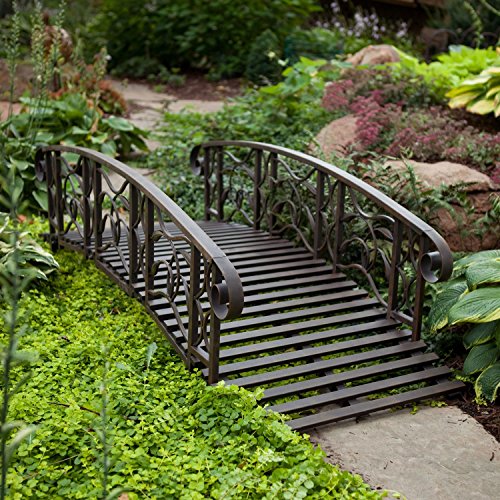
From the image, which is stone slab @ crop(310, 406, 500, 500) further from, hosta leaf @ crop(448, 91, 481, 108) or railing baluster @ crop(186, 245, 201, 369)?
hosta leaf @ crop(448, 91, 481, 108)

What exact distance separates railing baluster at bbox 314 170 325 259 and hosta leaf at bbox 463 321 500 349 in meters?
1.36

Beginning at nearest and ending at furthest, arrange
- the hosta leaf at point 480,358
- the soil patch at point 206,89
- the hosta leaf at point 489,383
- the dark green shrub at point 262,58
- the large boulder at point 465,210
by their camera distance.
Answer: the hosta leaf at point 489,383
the hosta leaf at point 480,358
the large boulder at point 465,210
the soil patch at point 206,89
the dark green shrub at point 262,58

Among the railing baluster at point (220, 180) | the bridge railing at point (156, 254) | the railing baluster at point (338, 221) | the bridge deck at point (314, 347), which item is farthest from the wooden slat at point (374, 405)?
the railing baluster at point (220, 180)

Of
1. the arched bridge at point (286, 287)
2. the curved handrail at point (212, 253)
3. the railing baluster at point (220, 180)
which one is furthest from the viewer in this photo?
the railing baluster at point (220, 180)

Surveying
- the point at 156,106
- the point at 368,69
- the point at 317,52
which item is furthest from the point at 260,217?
the point at 317,52

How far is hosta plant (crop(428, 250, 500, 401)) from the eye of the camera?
4.03 meters

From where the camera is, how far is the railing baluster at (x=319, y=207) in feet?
16.9

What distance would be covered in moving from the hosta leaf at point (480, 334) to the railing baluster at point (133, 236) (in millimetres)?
1959

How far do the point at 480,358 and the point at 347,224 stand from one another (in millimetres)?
1732

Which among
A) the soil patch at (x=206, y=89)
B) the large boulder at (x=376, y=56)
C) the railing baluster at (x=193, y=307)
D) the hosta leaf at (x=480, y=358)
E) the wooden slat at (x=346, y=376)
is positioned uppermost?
the large boulder at (x=376, y=56)

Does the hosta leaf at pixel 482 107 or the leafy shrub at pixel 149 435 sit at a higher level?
the hosta leaf at pixel 482 107

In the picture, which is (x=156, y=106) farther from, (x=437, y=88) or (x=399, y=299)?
(x=399, y=299)

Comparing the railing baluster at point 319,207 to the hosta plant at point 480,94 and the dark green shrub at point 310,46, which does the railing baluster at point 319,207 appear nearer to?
the hosta plant at point 480,94

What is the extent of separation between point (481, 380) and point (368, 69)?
496 cm
